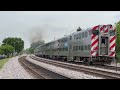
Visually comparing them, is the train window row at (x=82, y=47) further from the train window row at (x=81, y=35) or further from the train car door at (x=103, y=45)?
the train car door at (x=103, y=45)

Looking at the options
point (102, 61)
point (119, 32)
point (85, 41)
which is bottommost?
point (102, 61)

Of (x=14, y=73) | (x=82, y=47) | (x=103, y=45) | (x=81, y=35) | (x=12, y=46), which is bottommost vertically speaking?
(x=14, y=73)

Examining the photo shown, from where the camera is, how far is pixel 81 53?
95.3ft

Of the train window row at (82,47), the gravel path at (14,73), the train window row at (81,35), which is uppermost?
the train window row at (81,35)

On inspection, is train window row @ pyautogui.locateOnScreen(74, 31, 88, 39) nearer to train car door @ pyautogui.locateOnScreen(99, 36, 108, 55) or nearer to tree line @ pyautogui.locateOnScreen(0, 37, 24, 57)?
train car door @ pyautogui.locateOnScreen(99, 36, 108, 55)

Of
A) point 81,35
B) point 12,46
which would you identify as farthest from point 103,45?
point 12,46

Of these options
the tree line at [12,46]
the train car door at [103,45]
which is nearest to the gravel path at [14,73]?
the train car door at [103,45]

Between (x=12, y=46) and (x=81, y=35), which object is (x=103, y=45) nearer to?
(x=81, y=35)
